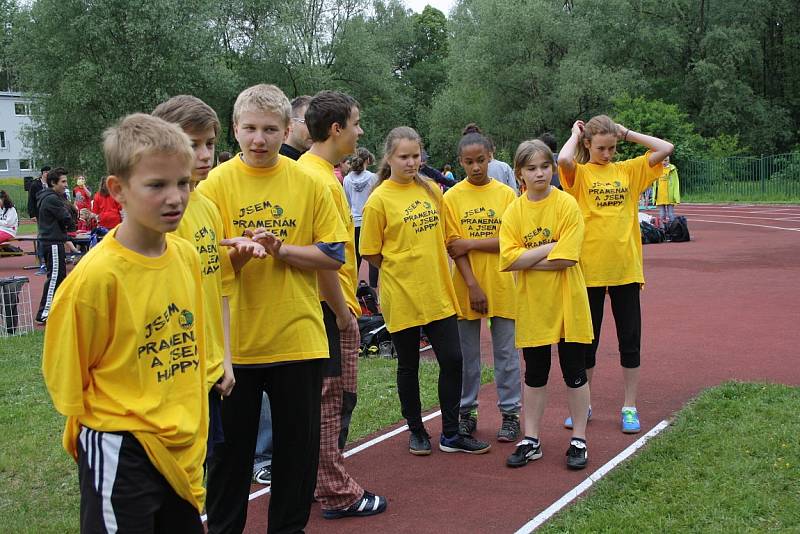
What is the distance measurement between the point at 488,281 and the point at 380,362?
2.85 m

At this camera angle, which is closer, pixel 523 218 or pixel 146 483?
pixel 146 483

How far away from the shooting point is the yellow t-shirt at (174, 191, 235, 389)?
3.31 m

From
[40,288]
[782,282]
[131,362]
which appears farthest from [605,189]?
[40,288]

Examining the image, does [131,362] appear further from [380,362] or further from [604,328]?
[604,328]

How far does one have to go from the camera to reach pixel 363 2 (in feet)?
163

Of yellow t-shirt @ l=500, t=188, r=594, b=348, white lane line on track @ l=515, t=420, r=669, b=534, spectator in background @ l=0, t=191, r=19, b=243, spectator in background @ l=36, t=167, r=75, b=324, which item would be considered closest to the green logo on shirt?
white lane line on track @ l=515, t=420, r=669, b=534

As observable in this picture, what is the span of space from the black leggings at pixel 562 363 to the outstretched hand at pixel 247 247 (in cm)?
248

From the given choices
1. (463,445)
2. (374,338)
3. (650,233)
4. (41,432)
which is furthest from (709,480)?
(650,233)

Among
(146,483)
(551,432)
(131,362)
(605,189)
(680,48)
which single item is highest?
(680,48)

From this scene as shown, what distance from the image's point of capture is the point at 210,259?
134 inches

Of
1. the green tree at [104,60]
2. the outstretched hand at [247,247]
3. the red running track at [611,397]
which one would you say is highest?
the green tree at [104,60]

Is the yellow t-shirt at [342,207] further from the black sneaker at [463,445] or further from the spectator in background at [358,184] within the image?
the spectator in background at [358,184]

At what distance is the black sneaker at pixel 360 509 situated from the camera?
181 inches

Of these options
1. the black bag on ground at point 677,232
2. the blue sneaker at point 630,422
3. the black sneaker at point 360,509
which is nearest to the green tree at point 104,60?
the black bag on ground at point 677,232
